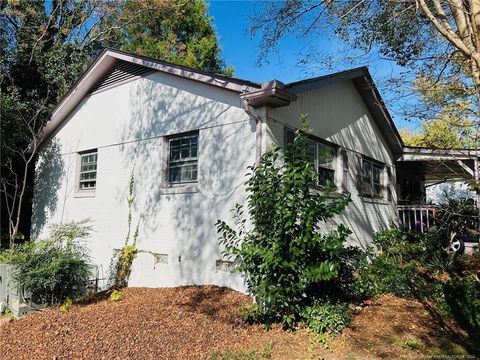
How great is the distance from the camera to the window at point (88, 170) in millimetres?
10805

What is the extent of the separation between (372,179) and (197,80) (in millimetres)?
6411

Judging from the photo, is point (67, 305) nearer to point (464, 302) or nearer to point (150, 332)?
point (150, 332)

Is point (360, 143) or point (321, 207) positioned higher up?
point (360, 143)

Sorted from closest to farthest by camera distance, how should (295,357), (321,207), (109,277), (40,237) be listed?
1. (295,357)
2. (321,207)
3. (109,277)
4. (40,237)

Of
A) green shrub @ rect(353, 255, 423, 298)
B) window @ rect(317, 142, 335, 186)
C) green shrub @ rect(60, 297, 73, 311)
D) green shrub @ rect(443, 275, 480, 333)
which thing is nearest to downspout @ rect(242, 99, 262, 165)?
window @ rect(317, 142, 335, 186)

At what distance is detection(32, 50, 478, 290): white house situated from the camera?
24.0ft

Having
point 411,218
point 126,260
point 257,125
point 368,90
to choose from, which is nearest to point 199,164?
point 257,125

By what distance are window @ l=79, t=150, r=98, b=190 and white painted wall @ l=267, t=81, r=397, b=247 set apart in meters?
6.18

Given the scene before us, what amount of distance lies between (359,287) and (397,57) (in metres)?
4.74

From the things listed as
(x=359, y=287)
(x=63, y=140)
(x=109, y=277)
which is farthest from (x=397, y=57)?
(x=63, y=140)

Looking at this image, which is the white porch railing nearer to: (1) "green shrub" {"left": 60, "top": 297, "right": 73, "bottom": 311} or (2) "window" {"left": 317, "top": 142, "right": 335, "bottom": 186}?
(2) "window" {"left": 317, "top": 142, "right": 335, "bottom": 186}

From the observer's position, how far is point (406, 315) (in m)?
6.21

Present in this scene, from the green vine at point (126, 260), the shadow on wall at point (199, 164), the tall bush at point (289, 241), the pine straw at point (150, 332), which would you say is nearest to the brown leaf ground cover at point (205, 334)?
the pine straw at point (150, 332)

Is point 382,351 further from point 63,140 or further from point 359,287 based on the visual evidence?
point 63,140
